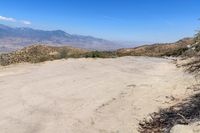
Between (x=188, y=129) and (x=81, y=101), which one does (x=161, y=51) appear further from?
(x=188, y=129)

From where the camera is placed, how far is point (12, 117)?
1279cm

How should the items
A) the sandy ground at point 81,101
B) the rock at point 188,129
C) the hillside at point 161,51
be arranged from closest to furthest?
1. the rock at point 188,129
2. the sandy ground at point 81,101
3. the hillside at point 161,51

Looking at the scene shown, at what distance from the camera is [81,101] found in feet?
51.2

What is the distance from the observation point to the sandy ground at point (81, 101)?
1198 cm

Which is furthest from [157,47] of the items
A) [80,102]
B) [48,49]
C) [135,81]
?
[80,102]

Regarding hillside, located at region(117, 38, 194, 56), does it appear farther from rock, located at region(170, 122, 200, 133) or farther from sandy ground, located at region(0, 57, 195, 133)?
rock, located at region(170, 122, 200, 133)

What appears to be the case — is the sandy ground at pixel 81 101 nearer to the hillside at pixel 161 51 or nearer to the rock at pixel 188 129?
the rock at pixel 188 129

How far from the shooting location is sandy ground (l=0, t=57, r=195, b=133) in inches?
472

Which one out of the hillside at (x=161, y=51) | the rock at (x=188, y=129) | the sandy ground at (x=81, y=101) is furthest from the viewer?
the hillside at (x=161, y=51)

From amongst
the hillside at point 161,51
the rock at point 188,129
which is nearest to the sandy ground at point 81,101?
the rock at point 188,129

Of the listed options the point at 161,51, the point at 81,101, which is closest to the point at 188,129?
the point at 81,101

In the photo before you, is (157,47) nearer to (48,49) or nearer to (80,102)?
(48,49)

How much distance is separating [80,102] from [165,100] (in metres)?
3.63

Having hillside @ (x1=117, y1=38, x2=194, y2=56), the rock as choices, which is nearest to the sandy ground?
the rock
